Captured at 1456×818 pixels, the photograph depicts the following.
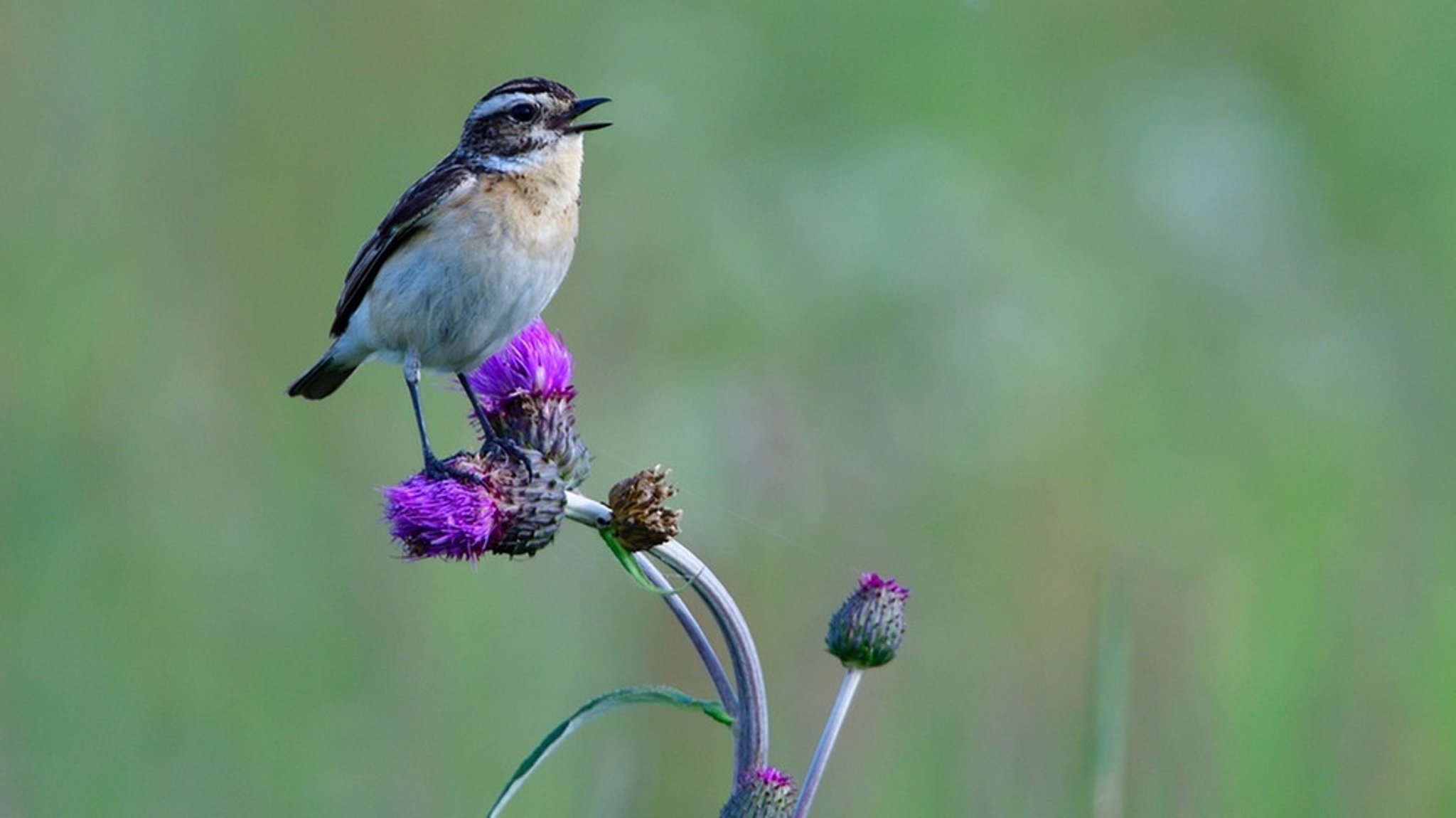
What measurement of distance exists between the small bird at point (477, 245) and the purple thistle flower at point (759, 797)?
2.06 m

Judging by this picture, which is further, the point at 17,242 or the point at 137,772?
the point at 17,242

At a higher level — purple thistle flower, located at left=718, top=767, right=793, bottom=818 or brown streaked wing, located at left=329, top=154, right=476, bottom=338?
brown streaked wing, located at left=329, top=154, right=476, bottom=338

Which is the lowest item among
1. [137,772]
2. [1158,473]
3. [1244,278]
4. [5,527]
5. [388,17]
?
[137,772]

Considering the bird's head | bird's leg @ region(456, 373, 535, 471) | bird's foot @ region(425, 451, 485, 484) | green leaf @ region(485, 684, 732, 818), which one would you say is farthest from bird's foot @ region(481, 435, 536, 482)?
the bird's head

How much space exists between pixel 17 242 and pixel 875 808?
4103mm

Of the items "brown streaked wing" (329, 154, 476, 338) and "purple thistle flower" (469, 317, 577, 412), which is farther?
"brown streaked wing" (329, 154, 476, 338)

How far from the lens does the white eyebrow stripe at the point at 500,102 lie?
568cm

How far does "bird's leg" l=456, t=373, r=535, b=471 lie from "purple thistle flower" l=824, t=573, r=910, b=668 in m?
0.78

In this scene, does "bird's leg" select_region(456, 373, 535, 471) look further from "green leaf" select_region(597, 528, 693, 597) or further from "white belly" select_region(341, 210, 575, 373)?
"green leaf" select_region(597, 528, 693, 597)

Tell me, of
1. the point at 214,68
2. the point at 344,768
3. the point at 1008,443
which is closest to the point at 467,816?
the point at 344,768

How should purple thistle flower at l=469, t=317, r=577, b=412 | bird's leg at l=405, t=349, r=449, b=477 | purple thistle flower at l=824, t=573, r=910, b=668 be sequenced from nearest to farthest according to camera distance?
purple thistle flower at l=824, t=573, r=910, b=668 < purple thistle flower at l=469, t=317, r=577, b=412 < bird's leg at l=405, t=349, r=449, b=477

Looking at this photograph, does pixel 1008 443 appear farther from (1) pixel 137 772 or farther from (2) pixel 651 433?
(1) pixel 137 772

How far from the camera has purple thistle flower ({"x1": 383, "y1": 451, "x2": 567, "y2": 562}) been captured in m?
4.31

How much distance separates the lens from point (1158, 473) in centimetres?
780
